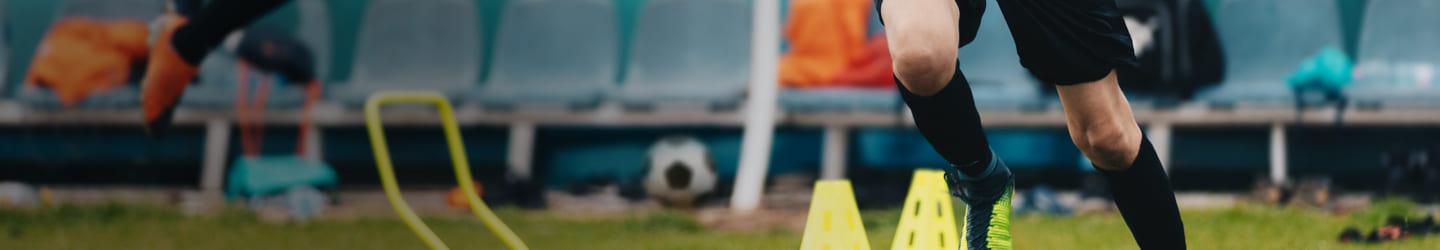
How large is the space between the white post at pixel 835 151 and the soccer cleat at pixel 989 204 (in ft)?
13.5

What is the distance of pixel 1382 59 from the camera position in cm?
623

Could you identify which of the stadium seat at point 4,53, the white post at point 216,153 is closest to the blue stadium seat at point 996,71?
the white post at point 216,153

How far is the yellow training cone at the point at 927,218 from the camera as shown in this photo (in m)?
2.60

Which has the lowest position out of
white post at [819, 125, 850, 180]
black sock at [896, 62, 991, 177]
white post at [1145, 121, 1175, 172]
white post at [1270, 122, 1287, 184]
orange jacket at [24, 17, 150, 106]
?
white post at [1270, 122, 1287, 184]

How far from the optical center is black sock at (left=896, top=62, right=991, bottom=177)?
1.93m

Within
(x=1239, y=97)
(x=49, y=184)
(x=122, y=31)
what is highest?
(x=122, y=31)

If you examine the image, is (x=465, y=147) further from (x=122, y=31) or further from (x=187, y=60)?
(x=187, y=60)

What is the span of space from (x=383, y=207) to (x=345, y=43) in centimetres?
212

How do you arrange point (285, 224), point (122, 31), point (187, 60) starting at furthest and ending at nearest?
point (122, 31)
point (285, 224)
point (187, 60)

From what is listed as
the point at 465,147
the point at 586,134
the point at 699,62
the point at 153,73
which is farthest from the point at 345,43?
the point at 153,73

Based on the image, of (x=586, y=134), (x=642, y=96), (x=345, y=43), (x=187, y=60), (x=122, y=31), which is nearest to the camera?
(x=187, y=60)

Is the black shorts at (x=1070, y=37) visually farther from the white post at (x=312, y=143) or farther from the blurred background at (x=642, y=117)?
the white post at (x=312, y=143)

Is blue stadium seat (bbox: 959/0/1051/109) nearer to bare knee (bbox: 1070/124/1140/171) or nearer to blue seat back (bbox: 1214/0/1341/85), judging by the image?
blue seat back (bbox: 1214/0/1341/85)

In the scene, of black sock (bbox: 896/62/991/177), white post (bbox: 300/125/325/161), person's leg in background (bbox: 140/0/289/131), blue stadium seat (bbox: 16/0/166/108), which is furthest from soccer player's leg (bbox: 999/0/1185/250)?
blue stadium seat (bbox: 16/0/166/108)
